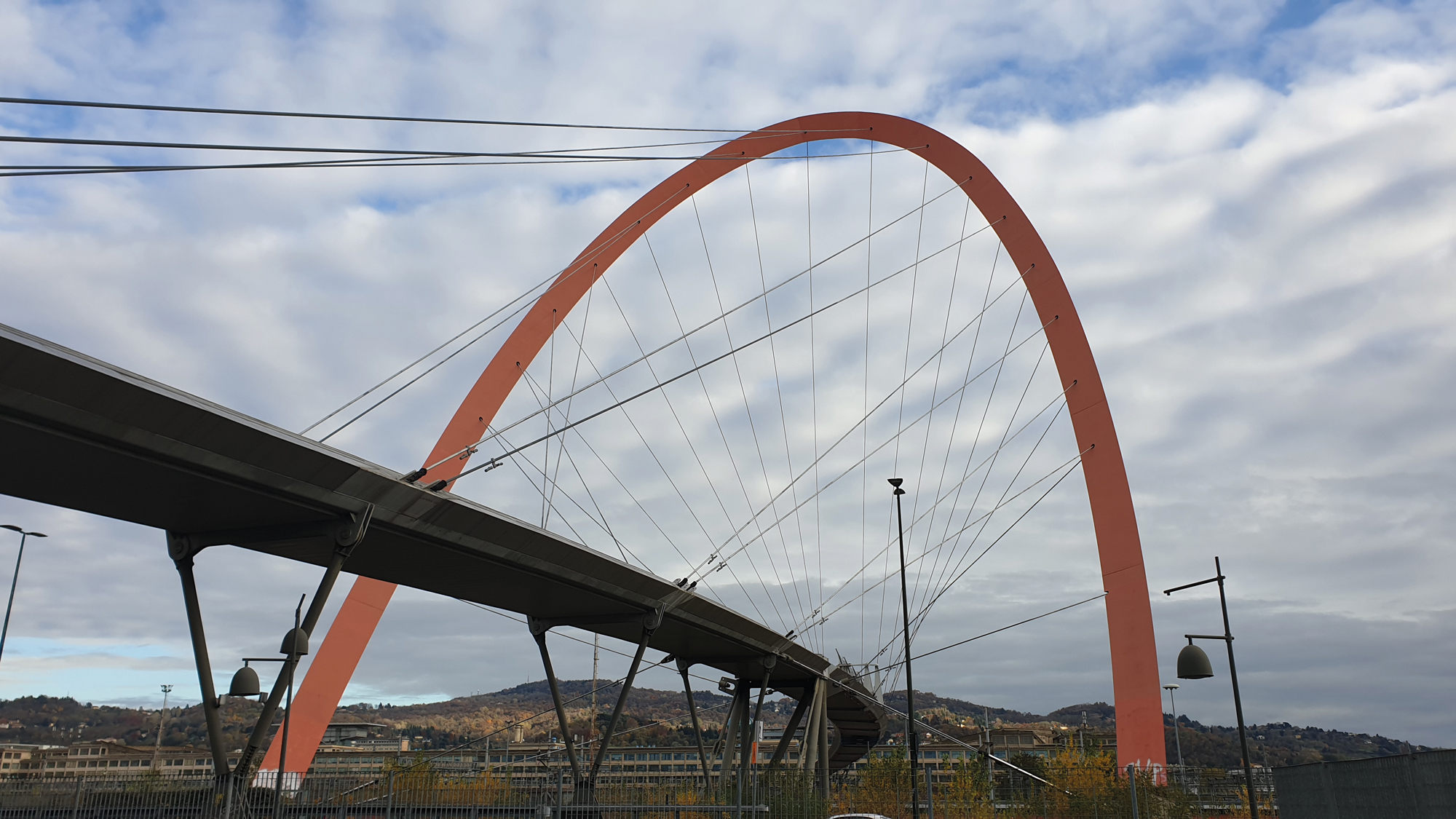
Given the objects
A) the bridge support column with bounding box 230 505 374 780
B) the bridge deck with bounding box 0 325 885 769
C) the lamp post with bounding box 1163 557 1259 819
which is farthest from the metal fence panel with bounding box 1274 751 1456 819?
the bridge support column with bounding box 230 505 374 780

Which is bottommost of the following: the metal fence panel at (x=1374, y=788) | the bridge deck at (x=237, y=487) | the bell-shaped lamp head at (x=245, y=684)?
the metal fence panel at (x=1374, y=788)

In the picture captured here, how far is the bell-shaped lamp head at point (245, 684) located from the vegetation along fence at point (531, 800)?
1607mm

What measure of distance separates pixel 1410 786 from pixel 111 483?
21205 mm

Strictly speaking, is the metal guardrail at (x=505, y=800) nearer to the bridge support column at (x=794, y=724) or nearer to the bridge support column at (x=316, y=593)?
the bridge support column at (x=316, y=593)

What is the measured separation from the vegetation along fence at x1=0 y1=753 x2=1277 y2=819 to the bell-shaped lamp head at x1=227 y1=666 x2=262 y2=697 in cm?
161

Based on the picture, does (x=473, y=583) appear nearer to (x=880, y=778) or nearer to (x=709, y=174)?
(x=709, y=174)

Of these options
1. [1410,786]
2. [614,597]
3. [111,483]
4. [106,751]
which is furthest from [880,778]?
[106,751]

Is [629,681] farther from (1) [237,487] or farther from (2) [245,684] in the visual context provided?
(1) [237,487]

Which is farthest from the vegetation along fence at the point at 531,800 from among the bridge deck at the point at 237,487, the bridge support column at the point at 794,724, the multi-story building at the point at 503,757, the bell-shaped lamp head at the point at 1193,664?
the bell-shaped lamp head at the point at 1193,664

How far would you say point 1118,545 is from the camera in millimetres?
32094

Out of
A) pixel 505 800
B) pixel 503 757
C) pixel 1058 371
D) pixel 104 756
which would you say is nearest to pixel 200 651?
pixel 505 800

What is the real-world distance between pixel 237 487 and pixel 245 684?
4.63 m

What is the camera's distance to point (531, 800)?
76.4 ft

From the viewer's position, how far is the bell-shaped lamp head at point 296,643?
17797 mm
